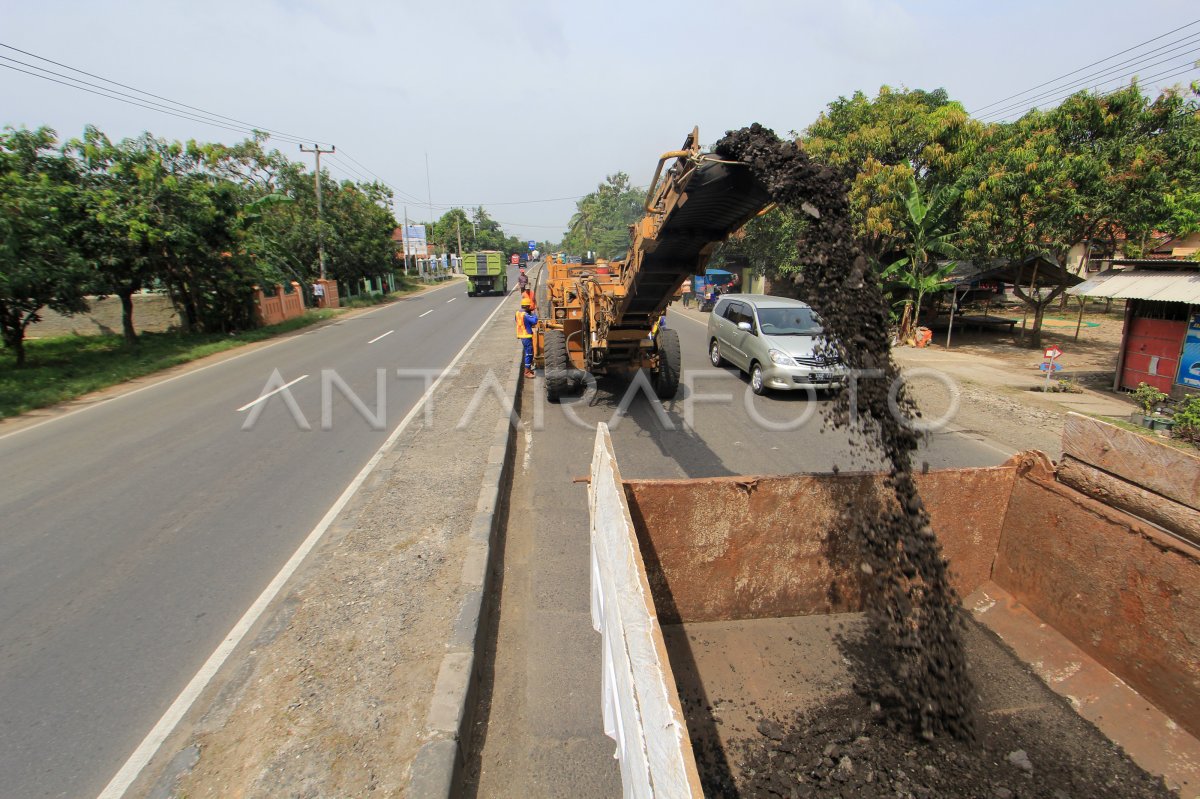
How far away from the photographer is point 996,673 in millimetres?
2971

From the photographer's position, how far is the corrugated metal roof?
328 inches

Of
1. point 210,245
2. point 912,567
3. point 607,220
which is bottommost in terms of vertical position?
point 912,567

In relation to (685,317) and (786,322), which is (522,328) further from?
(685,317)

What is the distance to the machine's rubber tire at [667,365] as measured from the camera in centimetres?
930

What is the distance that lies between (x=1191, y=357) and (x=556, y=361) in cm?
1032

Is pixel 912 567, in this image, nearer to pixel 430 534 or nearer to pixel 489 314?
pixel 430 534

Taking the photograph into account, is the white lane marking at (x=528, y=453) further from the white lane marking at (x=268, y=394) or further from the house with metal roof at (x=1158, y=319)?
the house with metal roof at (x=1158, y=319)

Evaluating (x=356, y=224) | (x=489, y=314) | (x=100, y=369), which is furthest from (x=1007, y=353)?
(x=356, y=224)

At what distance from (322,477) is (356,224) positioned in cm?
3116

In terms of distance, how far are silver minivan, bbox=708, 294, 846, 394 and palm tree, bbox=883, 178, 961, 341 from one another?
650cm

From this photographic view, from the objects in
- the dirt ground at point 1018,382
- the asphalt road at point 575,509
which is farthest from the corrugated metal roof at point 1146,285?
the asphalt road at point 575,509

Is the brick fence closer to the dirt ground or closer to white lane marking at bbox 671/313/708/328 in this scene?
white lane marking at bbox 671/313/708/328

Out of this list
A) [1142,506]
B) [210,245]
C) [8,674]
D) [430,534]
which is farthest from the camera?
[210,245]

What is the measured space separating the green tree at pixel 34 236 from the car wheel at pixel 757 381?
14.5m
